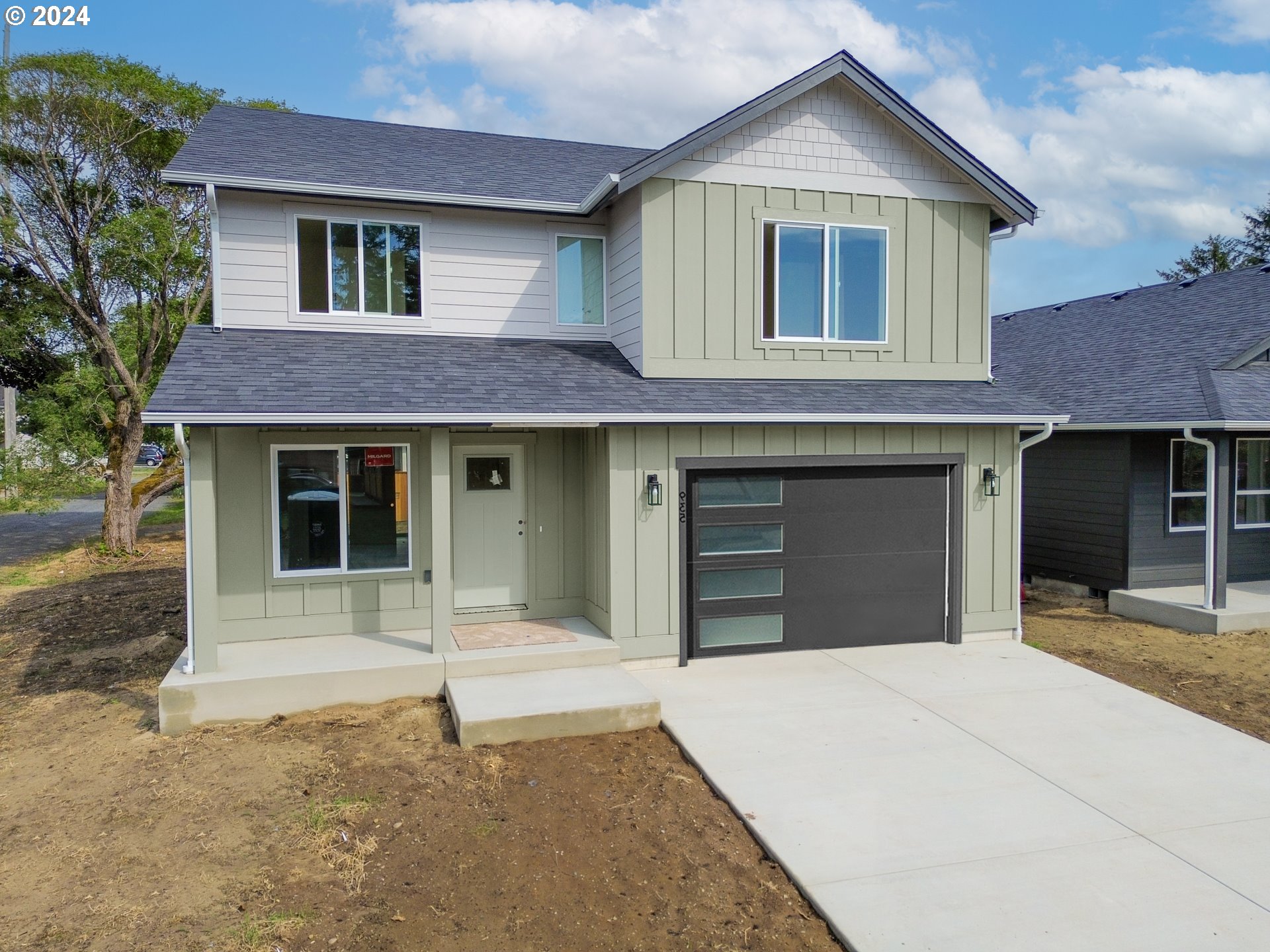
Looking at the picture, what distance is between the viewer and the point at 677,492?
8.40 meters

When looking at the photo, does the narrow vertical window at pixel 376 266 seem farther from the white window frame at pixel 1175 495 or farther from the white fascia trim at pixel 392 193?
the white window frame at pixel 1175 495

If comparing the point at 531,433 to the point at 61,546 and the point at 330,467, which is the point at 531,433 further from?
the point at 61,546

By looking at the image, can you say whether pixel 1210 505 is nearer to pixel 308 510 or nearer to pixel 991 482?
pixel 991 482

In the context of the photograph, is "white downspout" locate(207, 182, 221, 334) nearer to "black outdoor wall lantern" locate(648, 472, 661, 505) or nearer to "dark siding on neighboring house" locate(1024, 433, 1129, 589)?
"black outdoor wall lantern" locate(648, 472, 661, 505)

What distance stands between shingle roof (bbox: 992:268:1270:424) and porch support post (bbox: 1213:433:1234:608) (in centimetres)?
→ 51

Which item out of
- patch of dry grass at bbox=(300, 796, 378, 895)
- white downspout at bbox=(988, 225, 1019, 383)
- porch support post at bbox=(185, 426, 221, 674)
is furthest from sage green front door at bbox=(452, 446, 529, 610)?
white downspout at bbox=(988, 225, 1019, 383)

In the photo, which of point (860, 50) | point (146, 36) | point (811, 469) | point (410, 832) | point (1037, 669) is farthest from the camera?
point (146, 36)

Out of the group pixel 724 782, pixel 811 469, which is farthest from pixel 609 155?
pixel 724 782

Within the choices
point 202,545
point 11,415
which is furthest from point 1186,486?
point 11,415

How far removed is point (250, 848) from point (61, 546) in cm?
1698

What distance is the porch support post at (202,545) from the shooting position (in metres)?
7.09

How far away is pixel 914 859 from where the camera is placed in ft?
15.3

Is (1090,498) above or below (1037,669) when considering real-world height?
above

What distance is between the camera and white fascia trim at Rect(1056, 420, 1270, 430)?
33.0ft
